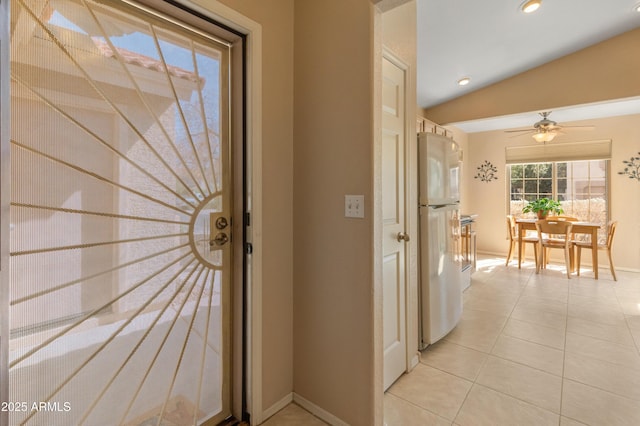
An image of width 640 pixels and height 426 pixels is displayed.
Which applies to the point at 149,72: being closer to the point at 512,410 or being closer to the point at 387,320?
the point at 387,320

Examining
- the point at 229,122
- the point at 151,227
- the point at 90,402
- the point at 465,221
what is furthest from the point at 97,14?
the point at 465,221

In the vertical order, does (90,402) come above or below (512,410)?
above

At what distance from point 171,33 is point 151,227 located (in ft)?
2.84

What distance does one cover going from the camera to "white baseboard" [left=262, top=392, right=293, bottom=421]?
5.27ft

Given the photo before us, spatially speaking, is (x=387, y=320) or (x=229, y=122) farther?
(x=387, y=320)

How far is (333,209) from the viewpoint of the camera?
1583 mm

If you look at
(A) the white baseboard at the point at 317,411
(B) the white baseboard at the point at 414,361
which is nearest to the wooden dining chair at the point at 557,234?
(B) the white baseboard at the point at 414,361

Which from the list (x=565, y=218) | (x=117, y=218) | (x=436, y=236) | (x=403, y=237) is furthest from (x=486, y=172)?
(x=117, y=218)

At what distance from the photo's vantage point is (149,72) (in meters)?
1.28

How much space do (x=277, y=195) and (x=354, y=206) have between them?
1.48 feet

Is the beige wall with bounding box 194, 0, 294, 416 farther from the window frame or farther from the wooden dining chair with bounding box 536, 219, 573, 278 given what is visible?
the window frame

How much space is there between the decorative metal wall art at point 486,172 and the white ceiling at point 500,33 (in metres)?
2.17

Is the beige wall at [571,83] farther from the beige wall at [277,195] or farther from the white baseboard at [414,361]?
the beige wall at [277,195]

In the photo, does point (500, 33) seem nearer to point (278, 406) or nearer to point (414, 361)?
point (414, 361)
